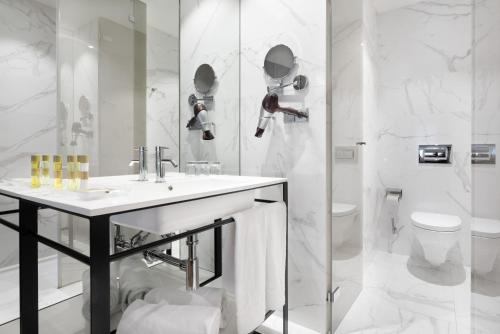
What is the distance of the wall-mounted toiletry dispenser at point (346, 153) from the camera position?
1.57m

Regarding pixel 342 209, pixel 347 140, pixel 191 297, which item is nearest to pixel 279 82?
pixel 347 140

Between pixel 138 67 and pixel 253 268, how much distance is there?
1.28 meters

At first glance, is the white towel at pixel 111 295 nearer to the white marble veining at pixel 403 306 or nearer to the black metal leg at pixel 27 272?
the black metal leg at pixel 27 272

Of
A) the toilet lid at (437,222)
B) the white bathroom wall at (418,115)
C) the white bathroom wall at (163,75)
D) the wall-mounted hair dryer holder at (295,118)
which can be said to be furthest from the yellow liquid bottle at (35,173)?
the toilet lid at (437,222)

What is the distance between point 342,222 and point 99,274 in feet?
4.30

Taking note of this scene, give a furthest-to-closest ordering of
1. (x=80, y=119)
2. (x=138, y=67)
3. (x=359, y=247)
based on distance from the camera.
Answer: (x=359, y=247) < (x=138, y=67) < (x=80, y=119)

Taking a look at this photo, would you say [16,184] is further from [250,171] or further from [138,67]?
[250,171]

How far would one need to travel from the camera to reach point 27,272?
107 cm

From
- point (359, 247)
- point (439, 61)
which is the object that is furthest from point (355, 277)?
point (439, 61)

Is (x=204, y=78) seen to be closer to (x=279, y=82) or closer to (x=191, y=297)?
(x=279, y=82)

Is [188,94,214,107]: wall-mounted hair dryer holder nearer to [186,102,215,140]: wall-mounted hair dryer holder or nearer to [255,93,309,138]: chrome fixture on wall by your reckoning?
[186,102,215,140]: wall-mounted hair dryer holder

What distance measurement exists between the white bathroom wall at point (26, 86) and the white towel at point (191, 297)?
886mm

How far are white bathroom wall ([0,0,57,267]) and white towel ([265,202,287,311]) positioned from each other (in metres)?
1.23

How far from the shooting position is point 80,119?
1377 mm
